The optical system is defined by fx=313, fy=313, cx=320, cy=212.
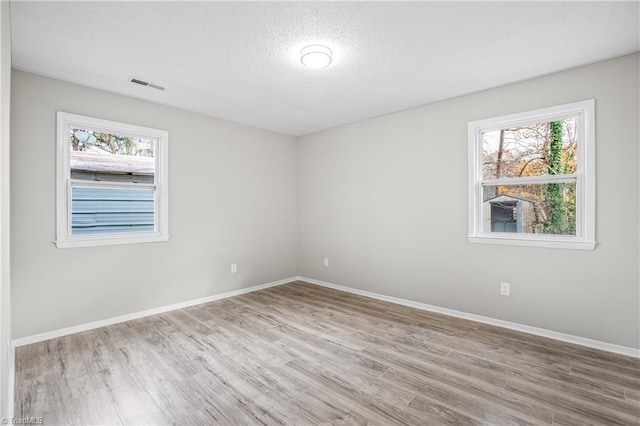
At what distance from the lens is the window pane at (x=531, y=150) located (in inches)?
117

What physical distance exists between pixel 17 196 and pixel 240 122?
2614 mm

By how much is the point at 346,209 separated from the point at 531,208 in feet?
7.60

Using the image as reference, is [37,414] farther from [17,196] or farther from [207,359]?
[17,196]

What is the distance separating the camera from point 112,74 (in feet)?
9.67

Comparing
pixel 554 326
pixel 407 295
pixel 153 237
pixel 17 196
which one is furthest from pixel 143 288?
pixel 554 326

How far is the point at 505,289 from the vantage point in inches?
128

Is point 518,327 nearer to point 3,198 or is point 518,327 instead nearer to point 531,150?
point 531,150

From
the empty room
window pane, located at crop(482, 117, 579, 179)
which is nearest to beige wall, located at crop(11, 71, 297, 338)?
the empty room

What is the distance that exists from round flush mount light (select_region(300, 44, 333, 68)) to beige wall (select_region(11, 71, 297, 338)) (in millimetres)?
2124

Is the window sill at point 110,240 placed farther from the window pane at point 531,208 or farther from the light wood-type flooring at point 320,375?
the window pane at point 531,208

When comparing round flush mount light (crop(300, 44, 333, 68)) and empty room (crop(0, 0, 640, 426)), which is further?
round flush mount light (crop(300, 44, 333, 68))

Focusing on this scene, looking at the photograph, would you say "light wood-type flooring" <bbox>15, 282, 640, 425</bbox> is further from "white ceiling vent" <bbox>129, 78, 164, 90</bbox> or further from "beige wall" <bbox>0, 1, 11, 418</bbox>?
"white ceiling vent" <bbox>129, 78, 164, 90</bbox>

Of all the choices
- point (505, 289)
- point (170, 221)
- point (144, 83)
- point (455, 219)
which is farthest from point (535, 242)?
point (144, 83)

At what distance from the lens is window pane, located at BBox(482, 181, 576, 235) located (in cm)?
298
